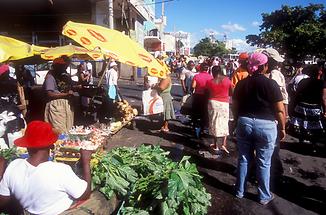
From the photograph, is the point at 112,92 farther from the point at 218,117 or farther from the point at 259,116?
the point at 259,116

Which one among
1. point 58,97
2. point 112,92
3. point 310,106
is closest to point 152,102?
point 112,92

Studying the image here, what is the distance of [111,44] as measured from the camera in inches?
231

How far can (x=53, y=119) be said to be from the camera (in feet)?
21.6

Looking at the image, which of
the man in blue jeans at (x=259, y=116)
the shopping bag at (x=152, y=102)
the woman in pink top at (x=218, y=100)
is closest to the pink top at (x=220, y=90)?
the woman in pink top at (x=218, y=100)

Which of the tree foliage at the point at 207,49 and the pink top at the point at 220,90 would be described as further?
the tree foliage at the point at 207,49

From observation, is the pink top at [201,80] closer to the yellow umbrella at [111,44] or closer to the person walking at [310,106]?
the yellow umbrella at [111,44]

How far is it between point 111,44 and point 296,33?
44.9 metres

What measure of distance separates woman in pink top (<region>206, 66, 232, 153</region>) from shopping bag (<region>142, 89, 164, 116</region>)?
2.21m

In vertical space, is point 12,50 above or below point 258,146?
above

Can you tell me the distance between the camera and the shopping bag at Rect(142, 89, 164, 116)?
8922 mm

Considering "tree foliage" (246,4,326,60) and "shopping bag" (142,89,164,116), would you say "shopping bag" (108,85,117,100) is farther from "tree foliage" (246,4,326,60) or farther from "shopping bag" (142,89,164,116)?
"tree foliage" (246,4,326,60)

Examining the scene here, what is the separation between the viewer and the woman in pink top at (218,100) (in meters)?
6.72

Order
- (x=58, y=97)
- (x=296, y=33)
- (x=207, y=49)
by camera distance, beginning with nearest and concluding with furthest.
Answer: (x=58, y=97)
(x=296, y=33)
(x=207, y=49)

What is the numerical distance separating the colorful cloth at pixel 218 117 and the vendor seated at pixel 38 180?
447 centimetres
